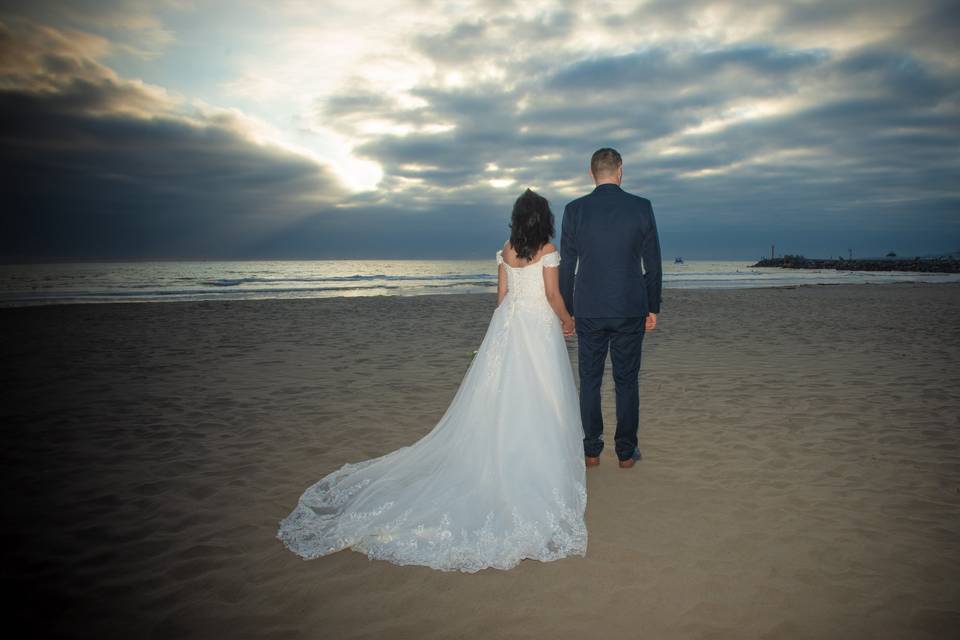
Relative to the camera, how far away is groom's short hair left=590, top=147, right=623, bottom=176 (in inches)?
183

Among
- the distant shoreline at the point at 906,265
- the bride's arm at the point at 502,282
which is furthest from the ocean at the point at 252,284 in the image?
the bride's arm at the point at 502,282

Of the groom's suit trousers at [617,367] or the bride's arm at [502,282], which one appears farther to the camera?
the groom's suit trousers at [617,367]

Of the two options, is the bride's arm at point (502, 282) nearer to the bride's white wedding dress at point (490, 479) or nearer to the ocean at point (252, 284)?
the bride's white wedding dress at point (490, 479)

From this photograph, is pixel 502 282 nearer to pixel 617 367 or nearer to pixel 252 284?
pixel 617 367

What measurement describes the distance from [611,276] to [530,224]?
92cm

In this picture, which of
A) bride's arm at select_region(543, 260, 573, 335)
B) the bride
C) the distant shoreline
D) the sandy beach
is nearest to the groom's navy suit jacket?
bride's arm at select_region(543, 260, 573, 335)

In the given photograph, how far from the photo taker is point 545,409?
4.27m

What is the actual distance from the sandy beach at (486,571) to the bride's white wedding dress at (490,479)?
0.53ft

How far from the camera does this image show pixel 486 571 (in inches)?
130

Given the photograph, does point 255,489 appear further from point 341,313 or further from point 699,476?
point 341,313

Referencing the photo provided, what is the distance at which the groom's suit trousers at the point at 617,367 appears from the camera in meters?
4.73

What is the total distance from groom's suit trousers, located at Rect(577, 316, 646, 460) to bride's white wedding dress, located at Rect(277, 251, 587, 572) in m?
0.41

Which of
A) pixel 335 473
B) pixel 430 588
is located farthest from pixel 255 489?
pixel 430 588

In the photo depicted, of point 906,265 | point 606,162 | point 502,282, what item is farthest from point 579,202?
point 906,265
